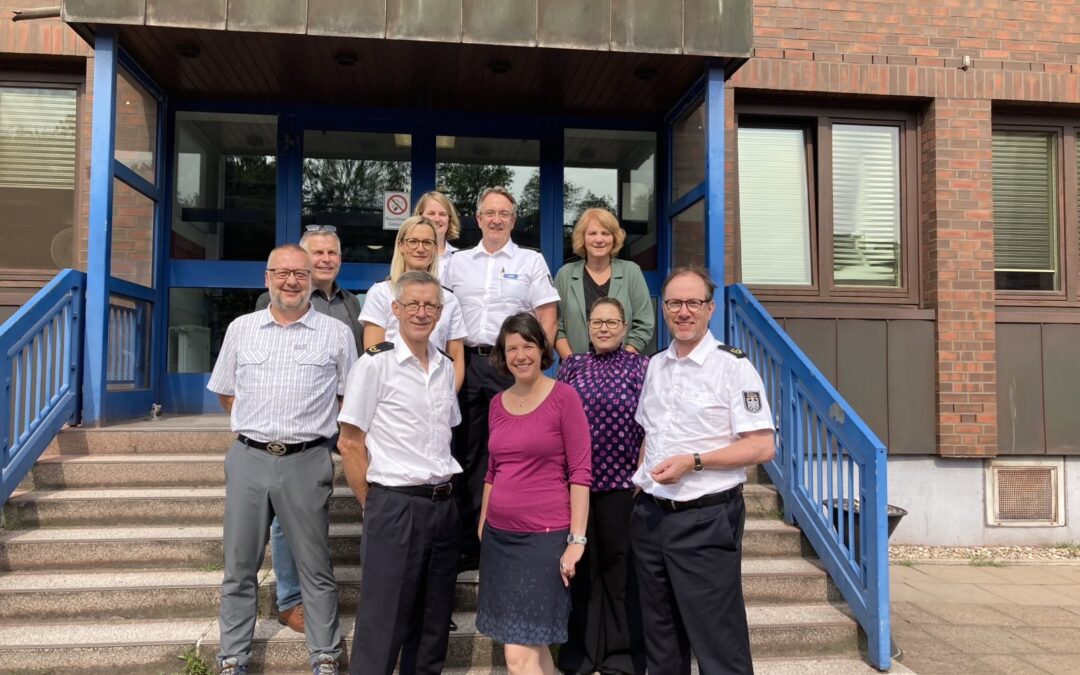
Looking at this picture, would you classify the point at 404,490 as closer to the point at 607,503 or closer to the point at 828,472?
the point at 607,503

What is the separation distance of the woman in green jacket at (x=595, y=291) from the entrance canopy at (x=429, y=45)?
5.30 ft

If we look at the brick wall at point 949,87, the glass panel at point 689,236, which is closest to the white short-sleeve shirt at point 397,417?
the glass panel at point 689,236

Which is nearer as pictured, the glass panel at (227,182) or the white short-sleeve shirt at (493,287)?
the white short-sleeve shirt at (493,287)

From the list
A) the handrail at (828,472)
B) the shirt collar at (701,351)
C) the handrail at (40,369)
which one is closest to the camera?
the shirt collar at (701,351)

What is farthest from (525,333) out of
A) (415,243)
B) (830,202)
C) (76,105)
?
(76,105)

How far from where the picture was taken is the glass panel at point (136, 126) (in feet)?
16.9

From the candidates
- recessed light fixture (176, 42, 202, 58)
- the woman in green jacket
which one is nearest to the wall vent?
the woman in green jacket

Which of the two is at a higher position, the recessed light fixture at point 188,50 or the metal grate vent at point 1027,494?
the recessed light fixture at point 188,50

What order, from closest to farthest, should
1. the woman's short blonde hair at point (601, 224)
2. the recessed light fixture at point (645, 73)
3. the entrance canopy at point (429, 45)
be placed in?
the woman's short blonde hair at point (601, 224) → the entrance canopy at point (429, 45) → the recessed light fixture at point (645, 73)

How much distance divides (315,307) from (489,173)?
3078 mm

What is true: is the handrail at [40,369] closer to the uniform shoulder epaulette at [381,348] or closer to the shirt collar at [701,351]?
the uniform shoulder epaulette at [381,348]

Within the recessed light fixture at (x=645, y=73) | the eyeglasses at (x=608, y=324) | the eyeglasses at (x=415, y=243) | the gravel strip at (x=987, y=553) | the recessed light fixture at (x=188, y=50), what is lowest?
the gravel strip at (x=987, y=553)

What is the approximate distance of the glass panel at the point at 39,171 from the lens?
6.09m

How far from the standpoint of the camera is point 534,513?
8.84 ft
